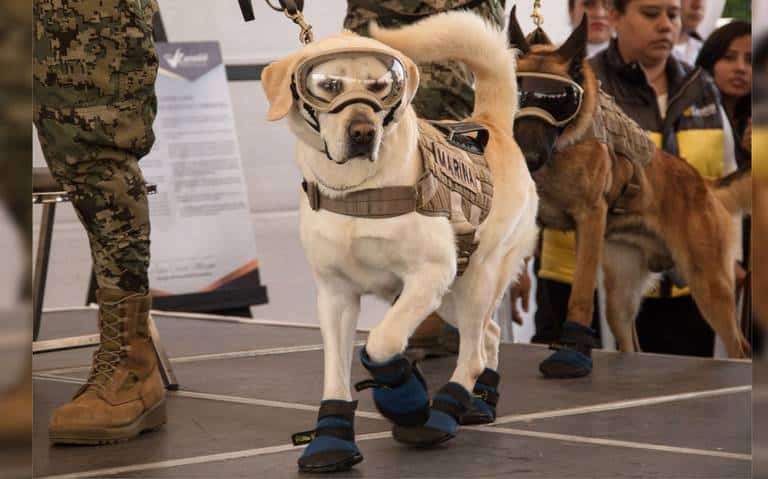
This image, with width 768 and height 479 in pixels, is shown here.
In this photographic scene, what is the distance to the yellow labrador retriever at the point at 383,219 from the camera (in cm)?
188

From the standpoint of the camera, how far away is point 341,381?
205 cm

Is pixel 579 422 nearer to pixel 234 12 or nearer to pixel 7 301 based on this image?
pixel 7 301

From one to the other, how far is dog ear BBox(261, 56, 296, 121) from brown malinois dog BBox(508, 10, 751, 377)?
4.61 ft

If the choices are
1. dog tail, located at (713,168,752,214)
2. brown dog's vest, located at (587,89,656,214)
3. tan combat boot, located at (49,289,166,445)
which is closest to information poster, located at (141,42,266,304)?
brown dog's vest, located at (587,89,656,214)

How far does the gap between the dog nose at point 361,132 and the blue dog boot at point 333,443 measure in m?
0.53

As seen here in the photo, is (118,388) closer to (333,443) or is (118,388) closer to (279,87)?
(333,443)

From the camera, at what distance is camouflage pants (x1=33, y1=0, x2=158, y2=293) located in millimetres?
2262

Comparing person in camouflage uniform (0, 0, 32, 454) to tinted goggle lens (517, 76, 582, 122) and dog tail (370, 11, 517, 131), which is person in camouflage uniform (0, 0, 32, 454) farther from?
tinted goggle lens (517, 76, 582, 122)

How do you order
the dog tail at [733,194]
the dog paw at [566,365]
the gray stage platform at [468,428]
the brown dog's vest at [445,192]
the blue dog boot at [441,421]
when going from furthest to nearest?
the dog tail at [733,194] → the dog paw at [566,365] → the blue dog boot at [441,421] → the gray stage platform at [468,428] → the brown dog's vest at [445,192]

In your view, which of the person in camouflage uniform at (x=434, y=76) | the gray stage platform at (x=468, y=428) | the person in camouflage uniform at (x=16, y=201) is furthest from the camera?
the person in camouflage uniform at (x=434, y=76)

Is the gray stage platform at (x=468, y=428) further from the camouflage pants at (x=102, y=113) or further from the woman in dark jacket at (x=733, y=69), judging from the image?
the woman in dark jacket at (x=733, y=69)

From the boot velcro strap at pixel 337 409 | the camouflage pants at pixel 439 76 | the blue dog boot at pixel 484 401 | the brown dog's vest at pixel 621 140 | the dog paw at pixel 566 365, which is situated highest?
the camouflage pants at pixel 439 76

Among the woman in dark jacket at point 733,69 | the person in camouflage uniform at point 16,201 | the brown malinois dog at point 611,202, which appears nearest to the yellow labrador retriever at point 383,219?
the brown malinois dog at point 611,202

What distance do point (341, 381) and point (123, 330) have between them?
63 centimetres
